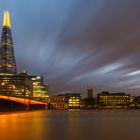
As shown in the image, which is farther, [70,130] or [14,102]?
[14,102]

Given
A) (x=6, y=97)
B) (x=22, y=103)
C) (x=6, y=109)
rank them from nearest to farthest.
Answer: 1. (x=6, y=97)
2. (x=6, y=109)
3. (x=22, y=103)

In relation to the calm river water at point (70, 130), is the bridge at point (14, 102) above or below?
above

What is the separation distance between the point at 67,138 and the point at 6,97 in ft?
374

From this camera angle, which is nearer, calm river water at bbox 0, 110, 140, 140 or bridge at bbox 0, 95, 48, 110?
calm river water at bbox 0, 110, 140, 140

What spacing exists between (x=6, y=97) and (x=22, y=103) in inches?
1277

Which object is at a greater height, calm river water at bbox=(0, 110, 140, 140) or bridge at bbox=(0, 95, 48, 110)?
bridge at bbox=(0, 95, 48, 110)

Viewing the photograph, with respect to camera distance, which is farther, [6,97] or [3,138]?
[6,97]

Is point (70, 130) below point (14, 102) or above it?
below

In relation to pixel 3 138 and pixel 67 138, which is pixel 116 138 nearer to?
pixel 67 138

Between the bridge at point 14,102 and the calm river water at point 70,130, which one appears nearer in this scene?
the calm river water at point 70,130

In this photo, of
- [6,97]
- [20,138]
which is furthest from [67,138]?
[6,97]

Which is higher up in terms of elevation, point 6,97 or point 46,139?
point 6,97

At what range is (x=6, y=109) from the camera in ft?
553

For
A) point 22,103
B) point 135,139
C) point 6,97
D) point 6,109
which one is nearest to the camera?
point 135,139
